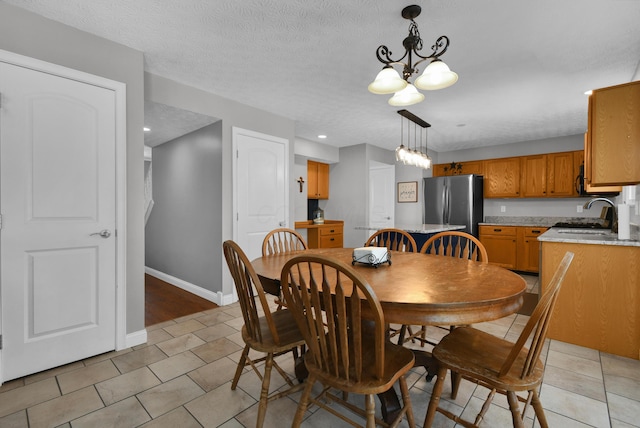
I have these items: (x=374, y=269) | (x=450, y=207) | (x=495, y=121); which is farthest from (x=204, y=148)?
(x=450, y=207)

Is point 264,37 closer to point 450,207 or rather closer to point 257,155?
point 257,155

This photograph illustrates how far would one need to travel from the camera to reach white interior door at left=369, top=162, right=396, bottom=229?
624cm

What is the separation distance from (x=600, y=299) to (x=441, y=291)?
1984 millimetres

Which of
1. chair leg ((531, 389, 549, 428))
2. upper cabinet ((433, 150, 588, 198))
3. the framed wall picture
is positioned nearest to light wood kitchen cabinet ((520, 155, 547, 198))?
upper cabinet ((433, 150, 588, 198))

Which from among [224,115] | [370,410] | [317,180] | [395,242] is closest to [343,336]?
[370,410]

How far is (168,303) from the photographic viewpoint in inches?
135

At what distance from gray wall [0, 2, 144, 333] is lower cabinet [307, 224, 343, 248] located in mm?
3192

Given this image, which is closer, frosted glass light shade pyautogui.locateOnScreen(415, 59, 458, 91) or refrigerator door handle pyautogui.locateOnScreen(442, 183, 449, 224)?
frosted glass light shade pyautogui.locateOnScreen(415, 59, 458, 91)

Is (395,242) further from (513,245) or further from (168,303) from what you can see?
(513,245)

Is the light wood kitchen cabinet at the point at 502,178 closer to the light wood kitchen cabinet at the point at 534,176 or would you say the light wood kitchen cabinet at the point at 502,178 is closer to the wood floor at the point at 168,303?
the light wood kitchen cabinet at the point at 534,176

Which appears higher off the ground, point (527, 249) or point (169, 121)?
point (169, 121)

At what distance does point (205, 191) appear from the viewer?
359 cm

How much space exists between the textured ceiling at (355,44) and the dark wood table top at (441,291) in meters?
1.56

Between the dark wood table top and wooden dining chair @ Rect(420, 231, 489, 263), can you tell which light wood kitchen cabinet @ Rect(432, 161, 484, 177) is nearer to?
wooden dining chair @ Rect(420, 231, 489, 263)
